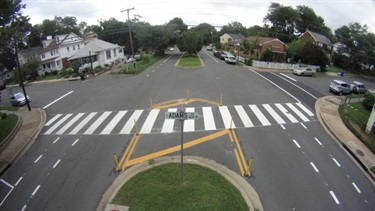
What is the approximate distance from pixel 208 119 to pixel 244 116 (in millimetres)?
2950

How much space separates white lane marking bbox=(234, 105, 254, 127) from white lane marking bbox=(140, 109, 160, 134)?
21.9 ft

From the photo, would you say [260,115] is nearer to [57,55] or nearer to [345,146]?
[345,146]

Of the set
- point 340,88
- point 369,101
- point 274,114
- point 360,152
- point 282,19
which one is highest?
point 282,19

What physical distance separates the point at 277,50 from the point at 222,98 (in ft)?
101

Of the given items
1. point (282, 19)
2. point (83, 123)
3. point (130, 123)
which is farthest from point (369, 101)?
point (282, 19)

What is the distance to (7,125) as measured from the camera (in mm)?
17812

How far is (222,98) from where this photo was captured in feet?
70.3

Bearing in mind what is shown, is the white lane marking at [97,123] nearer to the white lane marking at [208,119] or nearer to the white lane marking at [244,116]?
the white lane marking at [208,119]

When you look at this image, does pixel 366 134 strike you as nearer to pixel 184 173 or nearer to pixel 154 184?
pixel 184 173

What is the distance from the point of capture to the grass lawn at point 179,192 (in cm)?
860

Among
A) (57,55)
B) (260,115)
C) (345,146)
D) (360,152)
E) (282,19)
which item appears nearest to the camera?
(360,152)

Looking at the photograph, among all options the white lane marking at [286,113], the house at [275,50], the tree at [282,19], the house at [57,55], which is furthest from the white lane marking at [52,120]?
the tree at [282,19]

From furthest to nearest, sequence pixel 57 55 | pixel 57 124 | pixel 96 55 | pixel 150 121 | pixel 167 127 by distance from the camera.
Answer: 1. pixel 57 55
2. pixel 96 55
3. pixel 57 124
4. pixel 150 121
5. pixel 167 127

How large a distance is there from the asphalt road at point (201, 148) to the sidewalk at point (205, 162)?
0.48m
